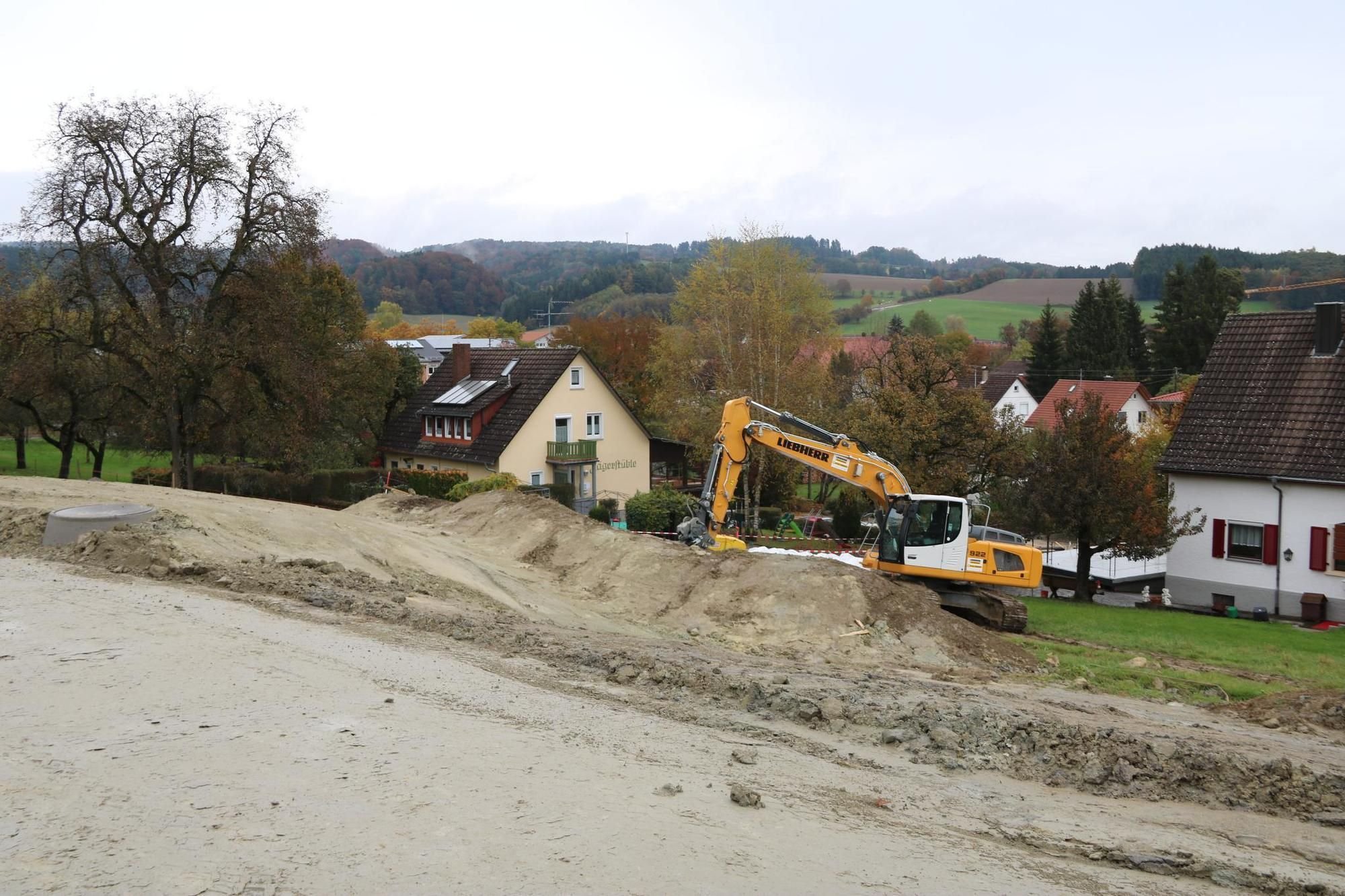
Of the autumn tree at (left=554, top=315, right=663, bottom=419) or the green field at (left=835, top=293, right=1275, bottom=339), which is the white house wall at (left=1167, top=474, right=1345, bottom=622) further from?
the green field at (left=835, top=293, right=1275, bottom=339)

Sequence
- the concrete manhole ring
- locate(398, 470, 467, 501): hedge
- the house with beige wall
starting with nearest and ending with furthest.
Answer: the concrete manhole ring
locate(398, 470, 467, 501): hedge
the house with beige wall

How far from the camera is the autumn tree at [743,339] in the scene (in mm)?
43312

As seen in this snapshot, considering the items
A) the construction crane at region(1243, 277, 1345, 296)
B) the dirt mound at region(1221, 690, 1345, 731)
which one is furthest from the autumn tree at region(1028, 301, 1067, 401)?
the dirt mound at region(1221, 690, 1345, 731)

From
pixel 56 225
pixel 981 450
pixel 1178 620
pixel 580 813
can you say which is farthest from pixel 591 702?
pixel 56 225

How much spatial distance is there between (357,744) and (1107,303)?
76793mm

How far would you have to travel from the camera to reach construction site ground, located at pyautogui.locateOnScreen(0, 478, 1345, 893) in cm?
747

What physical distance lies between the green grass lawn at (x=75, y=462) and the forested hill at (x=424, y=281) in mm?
86516

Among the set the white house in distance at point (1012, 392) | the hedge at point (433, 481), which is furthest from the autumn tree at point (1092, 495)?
the white house in distance at point (1012, 392)

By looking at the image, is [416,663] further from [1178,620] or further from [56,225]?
[56,225]

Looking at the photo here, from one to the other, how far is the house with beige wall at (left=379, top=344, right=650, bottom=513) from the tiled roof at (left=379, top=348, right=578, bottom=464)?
1.8 inches

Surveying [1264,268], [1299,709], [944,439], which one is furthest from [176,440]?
[1264,268]

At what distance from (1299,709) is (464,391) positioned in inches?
1535

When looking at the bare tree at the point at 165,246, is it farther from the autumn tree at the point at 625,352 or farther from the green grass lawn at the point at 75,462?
the autumn tree at the point at 625,352

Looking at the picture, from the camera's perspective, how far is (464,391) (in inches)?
1907
